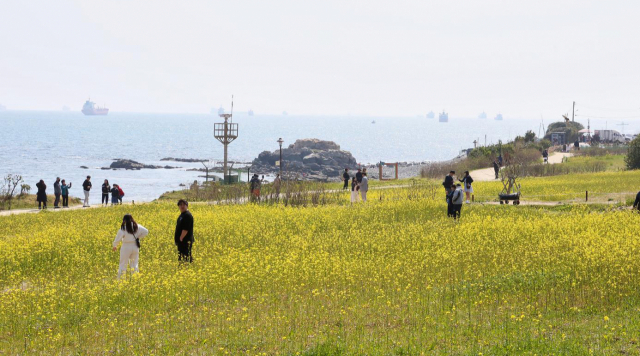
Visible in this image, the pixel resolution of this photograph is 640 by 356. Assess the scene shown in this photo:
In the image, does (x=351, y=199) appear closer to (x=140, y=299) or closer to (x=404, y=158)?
(x=140, y=299)

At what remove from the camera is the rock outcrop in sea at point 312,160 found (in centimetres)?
9112

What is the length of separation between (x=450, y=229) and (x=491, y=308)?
9.01 meters

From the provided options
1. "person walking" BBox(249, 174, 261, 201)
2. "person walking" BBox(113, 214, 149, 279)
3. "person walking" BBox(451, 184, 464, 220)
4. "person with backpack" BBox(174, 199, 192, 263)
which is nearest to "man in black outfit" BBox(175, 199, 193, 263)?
"person with backpack" BBox(174, 199, 192, 263)

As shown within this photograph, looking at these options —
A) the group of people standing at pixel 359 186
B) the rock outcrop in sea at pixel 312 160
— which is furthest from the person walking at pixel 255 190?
the rock outcrop in sea at pixel 312 160

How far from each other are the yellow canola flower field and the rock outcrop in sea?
66799 millimetres

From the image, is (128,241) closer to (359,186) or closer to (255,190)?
(255,190)

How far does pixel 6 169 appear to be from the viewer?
106375mm

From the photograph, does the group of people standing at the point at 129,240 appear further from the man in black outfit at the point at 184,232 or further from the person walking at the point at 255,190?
the person walking at the point at 255,190

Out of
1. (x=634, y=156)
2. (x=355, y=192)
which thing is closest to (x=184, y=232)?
(x=355, y=192)

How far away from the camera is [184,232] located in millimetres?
15891

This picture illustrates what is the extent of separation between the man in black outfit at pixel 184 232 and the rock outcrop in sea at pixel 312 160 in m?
70.4

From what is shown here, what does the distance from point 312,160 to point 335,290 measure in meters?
81.1

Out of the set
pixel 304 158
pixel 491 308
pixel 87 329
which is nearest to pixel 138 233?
pixel 87 329

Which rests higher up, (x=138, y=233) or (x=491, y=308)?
(x=138, y=233)
